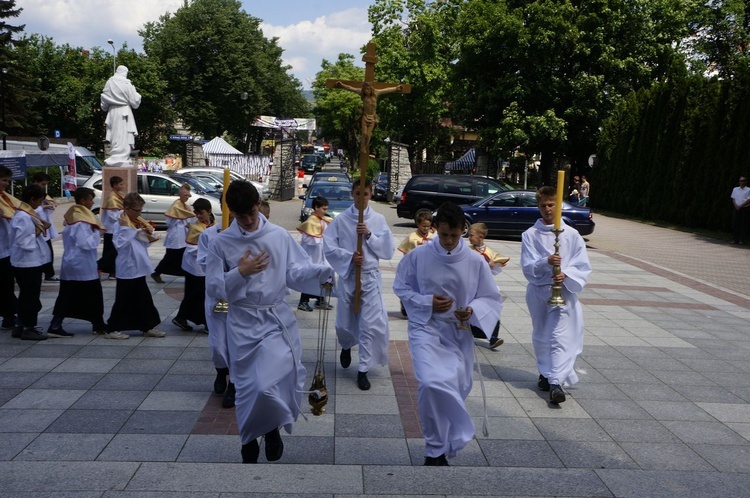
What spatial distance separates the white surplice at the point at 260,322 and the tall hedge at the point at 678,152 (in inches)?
825

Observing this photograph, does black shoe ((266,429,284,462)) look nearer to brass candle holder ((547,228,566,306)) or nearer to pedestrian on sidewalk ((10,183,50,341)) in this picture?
brass candle holder ((547,228,566,306))

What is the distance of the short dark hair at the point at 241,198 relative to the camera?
4484 mm

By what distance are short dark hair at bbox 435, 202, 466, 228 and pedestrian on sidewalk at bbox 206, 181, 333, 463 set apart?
88cm

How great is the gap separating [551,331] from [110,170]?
41.1 feet

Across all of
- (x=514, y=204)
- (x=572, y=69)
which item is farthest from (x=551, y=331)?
(x=572, y=69)

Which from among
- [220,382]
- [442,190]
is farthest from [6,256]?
[442,190]

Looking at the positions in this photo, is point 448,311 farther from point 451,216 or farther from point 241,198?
point 241,198

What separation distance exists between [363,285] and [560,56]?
27.3 meters

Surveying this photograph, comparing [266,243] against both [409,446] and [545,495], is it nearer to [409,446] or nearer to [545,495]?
[409,446]

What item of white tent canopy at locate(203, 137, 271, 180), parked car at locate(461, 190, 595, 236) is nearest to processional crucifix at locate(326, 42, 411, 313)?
parked car at locate(461, 190, 595, 236)

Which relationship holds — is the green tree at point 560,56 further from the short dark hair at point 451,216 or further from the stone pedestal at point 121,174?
the short dark hair at point 451,216

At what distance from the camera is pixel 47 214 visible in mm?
10961

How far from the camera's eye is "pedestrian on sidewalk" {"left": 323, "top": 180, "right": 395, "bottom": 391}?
22.4 feet

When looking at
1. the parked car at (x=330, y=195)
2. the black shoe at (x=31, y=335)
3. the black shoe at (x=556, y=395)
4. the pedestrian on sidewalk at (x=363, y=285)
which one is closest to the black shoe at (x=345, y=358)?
the pedestrian on sidewalk at (x=363, y=285)
